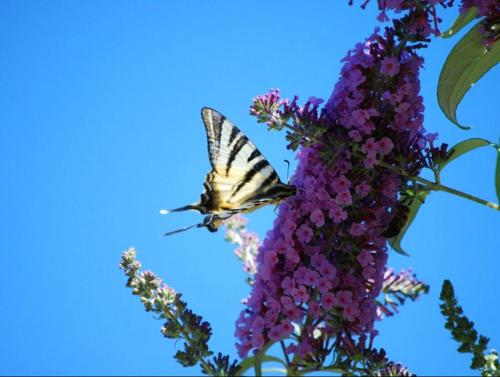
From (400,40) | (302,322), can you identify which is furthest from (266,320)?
(400,40)

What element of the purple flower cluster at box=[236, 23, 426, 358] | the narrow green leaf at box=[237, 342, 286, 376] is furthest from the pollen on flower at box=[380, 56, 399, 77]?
the narrow green leaf at box=[237, 342, 286, 376]

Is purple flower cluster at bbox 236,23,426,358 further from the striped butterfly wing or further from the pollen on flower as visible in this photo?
the striped butterfly wing

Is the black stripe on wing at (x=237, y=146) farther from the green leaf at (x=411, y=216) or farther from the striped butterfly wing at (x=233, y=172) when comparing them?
the green leaf at (x=411, y=216)

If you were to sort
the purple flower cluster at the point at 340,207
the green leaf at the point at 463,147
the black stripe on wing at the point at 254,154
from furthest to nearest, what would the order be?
the black stripe on wing at the point at 254,154
the green leaf at the point at 463,147
the purple flower cluster at the point at 340,207

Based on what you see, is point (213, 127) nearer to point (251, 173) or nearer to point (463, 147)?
point (251, 173)

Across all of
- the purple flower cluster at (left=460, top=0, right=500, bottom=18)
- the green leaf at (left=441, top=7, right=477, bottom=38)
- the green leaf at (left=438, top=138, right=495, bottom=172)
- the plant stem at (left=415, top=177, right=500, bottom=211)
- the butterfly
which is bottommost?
the plant stem at (left=415, top=177, right=500, bottom=211)

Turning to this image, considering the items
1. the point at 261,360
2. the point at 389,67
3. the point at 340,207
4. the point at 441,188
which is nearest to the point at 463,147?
the point at 441,188

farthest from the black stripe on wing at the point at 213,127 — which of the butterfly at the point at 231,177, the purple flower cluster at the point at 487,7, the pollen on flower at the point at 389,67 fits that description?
the purple flower cluster at the point at 487,7
